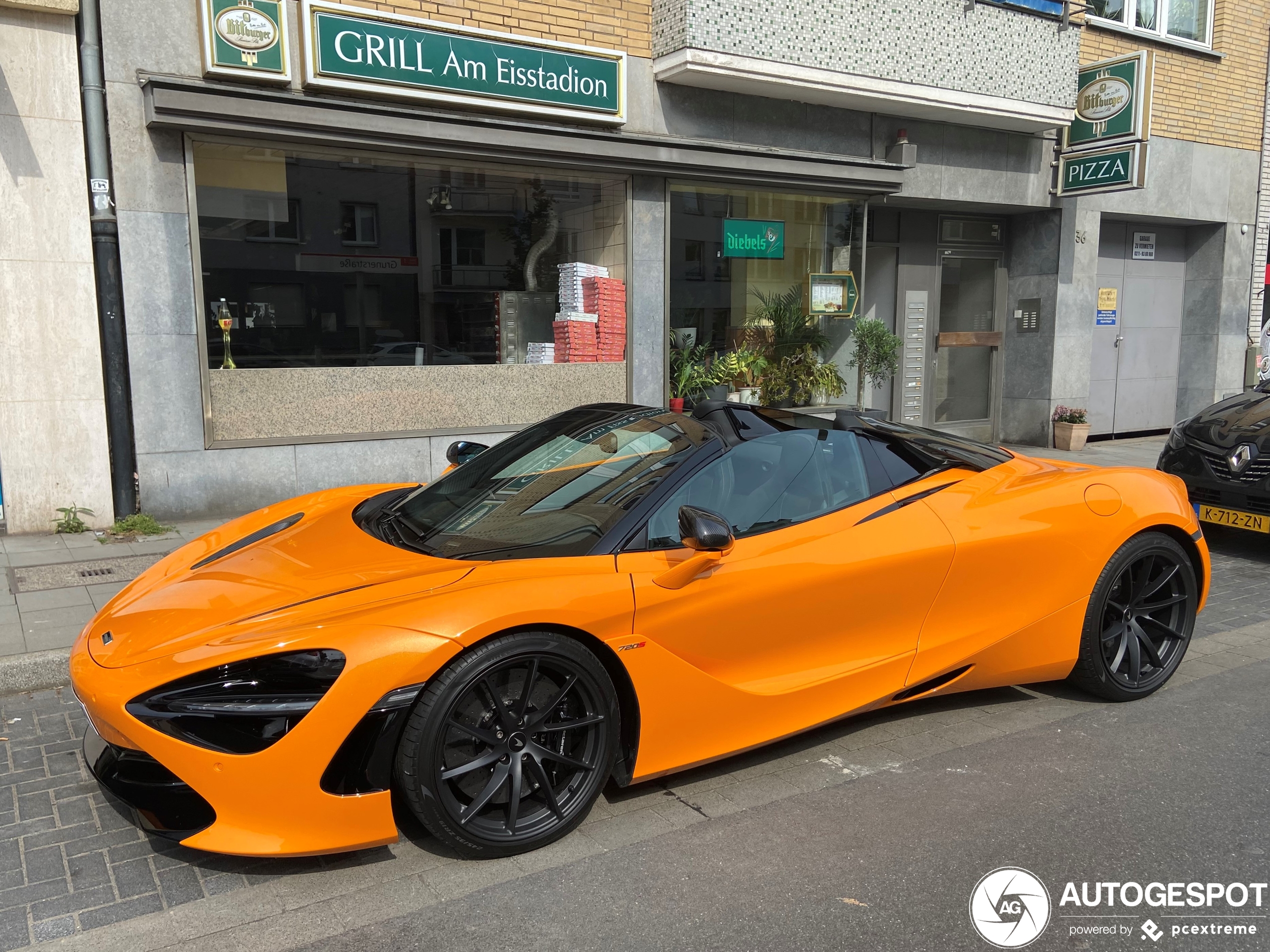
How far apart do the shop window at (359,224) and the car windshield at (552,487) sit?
15.8ft

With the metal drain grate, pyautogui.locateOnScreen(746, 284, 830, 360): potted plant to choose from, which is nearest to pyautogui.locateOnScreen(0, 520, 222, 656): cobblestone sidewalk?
the metal drain grate

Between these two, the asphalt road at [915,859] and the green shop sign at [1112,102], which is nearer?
the asphalt road at [915,859]

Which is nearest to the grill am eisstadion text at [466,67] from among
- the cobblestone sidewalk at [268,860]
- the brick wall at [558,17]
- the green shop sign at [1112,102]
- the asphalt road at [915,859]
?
the brick wall at [558,17]

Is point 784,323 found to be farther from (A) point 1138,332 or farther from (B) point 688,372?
(A) point 1138,332

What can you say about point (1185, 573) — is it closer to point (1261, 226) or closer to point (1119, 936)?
point (1119, 936)

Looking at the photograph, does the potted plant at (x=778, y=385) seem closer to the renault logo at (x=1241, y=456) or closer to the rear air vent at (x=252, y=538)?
the renault logo at (x=1241, y=456)

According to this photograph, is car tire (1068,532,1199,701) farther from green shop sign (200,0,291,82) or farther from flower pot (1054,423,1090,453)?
flower pot (1054,423,1090,453)

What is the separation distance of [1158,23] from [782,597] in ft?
46.6

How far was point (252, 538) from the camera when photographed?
13.6 feet

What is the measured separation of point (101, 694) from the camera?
2.98 m

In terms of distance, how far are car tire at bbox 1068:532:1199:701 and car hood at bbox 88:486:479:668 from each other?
2829 mm

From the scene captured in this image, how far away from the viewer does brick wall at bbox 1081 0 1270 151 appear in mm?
13977

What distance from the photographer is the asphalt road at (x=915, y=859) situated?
280 centimetres

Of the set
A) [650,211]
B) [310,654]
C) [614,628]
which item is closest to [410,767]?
[310,654]
